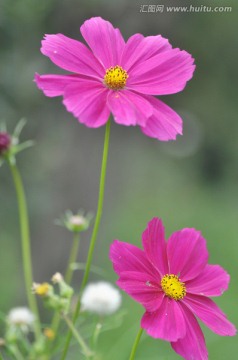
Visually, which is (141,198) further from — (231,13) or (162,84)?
(162,84)

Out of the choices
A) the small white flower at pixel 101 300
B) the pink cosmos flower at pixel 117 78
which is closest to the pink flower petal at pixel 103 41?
the pink cosmos flower at pixel 117 78

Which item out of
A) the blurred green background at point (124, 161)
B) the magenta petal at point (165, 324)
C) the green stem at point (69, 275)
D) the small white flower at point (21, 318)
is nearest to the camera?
the magenta petal at point (165, 324)

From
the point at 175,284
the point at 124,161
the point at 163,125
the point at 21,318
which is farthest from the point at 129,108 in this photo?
the point at 124,161

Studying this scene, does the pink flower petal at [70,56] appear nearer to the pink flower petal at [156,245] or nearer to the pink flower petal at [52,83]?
the pink flower petal at [52,83]

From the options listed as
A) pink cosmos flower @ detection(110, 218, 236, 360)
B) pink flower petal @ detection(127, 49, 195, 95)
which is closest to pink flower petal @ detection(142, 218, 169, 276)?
pink cosmos flower @ detection(110, 218, 236, 360)

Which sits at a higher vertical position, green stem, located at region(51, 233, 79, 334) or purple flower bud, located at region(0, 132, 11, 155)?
purple flower bud, located at region(0, 132, 11, 155)

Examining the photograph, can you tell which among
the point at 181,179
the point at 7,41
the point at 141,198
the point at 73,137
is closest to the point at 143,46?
the point at 7,41

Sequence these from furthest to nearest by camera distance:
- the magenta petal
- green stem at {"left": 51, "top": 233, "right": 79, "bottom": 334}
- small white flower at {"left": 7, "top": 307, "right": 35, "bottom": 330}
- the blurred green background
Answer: the blurred green background, small white flower at {"left": 7, "top": 307, "right": 35, "bottom": 330}, green stem at {"left": 51, "top": 233, "right": 79, "bottom": 334}, the magenta petal

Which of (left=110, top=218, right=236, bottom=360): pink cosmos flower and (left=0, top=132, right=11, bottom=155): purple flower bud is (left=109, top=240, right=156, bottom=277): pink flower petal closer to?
(left=110, top=218, right=236, bottom=360): pink cosmos flower
